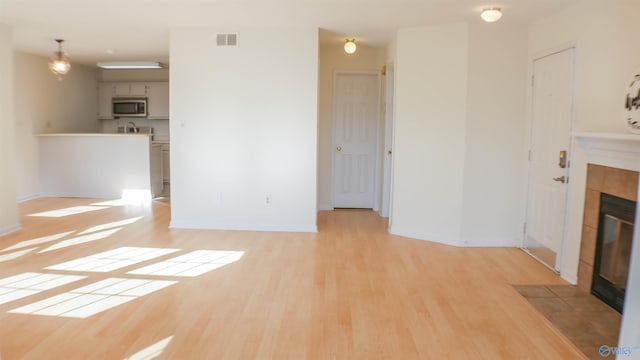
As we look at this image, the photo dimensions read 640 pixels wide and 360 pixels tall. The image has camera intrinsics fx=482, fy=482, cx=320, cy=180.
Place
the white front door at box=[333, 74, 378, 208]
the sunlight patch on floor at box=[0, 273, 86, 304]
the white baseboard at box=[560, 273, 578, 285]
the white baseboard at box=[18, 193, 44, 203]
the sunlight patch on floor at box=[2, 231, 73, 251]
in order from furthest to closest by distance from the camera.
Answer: the white baseboard at box=[18, 193, 44, 203]
the white front door at box=[333, 74, 378, 208]
the sunlight patch on floor at box=[2, 231, 73, 251]
the white baseboard at box=[560, 273, 578, 285]
the sunlight patch on floor at box=[0, 273, 86, 304]

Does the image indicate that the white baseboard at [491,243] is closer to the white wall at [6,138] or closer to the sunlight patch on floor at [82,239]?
the sunlight patch on floor at [82,239]

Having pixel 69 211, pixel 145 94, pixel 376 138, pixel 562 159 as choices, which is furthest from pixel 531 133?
pixel 145 94

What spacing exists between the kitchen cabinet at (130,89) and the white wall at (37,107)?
62 cm

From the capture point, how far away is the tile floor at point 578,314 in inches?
118

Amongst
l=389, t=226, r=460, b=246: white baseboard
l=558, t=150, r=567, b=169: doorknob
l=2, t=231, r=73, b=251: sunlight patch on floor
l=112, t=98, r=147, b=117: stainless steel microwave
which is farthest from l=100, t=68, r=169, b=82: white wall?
l=558, t=150, r=567, b=169: doorknob

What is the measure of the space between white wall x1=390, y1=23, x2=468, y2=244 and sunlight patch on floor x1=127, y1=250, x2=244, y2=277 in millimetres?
2141

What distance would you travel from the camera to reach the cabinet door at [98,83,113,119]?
1004 cm

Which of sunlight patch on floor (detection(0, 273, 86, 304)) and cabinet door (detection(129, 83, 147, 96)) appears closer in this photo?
sunlight patch on floor (detection(0, 273, 86, 304))

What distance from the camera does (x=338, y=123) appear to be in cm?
735

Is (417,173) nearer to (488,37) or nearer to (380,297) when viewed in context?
(488,37)

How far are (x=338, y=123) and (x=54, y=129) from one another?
5311mm

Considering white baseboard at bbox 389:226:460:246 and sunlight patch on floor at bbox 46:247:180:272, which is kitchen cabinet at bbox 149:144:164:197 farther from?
white baseboard at bbox 389:226:460:246

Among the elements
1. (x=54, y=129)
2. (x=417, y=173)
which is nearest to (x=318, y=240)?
(x=417, y=173)

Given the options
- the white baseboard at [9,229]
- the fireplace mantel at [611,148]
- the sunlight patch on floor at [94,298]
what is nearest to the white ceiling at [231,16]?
the fireplace mantel at [611,148]
